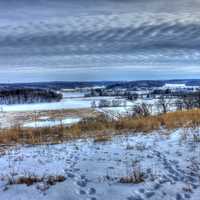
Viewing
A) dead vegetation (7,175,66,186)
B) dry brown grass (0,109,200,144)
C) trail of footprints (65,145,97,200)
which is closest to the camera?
trail of footprints (65,145,97,200)

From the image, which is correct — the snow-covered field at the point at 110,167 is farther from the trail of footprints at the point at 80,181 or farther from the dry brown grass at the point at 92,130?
the dry brown grass at the point at 92,130

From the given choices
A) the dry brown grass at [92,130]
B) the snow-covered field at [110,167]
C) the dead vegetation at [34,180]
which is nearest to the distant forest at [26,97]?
the dry brown grass at [92,130]

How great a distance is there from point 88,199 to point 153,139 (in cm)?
553

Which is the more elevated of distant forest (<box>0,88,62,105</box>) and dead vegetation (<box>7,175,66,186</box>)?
dead vegetation (<box>7,175,66,186</box>)

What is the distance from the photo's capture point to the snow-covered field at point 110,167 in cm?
599

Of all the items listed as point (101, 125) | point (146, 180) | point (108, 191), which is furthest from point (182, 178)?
point (101, 125)

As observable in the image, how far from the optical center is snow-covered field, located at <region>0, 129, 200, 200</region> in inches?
236

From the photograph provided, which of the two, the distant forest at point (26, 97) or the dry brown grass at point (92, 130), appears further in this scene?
the distant forest at point (26, 97)

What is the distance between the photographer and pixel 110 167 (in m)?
7.65

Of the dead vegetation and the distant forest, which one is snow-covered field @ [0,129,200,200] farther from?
the distant forest

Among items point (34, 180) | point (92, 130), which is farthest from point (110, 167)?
point (92, 130)

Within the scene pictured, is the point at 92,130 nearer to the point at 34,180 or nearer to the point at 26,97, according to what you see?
the point at 34,180

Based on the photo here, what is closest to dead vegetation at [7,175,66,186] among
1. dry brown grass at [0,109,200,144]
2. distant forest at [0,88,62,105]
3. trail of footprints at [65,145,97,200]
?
trail of footprints at [65,145,97,200]

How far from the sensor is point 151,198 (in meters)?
5.73
